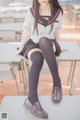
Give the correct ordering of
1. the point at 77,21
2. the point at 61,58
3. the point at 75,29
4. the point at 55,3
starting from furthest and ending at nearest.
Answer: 1. the point at 77,21
2. the point at 75,29
3. the point at 61,58
4. the point at 55,3

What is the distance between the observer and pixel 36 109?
4.06ft

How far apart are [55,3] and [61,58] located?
45 centimetres

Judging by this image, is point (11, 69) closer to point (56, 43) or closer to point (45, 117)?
point (56, 43)

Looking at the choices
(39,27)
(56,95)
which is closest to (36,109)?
(56,95)

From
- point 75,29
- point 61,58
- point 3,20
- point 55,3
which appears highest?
point 55,3

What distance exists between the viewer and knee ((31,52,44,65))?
1.43 meters

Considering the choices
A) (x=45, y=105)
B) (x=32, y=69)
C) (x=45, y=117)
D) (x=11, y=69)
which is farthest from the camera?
(x=11, y=69)

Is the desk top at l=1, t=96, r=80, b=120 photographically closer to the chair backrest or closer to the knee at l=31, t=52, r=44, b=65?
the knee at l=31, t=52, r=44, b=65

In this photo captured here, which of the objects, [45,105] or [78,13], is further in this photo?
[78,13]

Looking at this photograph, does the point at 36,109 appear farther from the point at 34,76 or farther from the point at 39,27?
the point at 39,27

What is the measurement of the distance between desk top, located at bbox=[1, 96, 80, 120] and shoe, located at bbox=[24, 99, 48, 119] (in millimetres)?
22

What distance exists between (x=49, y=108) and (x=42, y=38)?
0.47m

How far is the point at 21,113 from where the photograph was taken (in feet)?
3.96

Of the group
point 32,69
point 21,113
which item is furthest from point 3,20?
point 21,113
